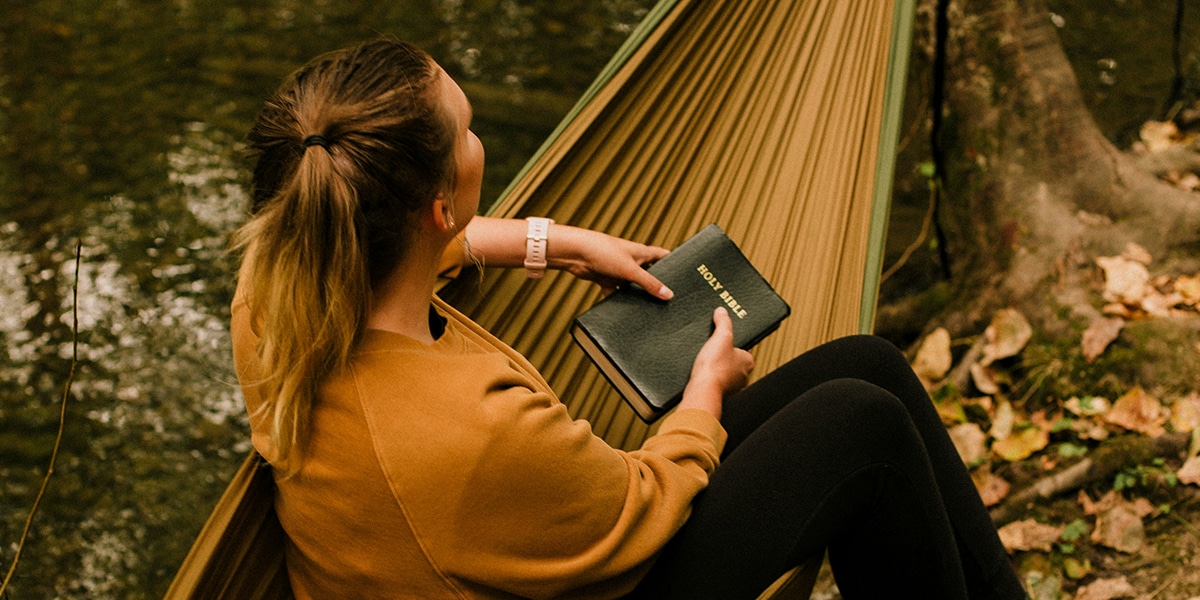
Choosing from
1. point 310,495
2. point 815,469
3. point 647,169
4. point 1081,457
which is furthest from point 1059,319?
point 310,495

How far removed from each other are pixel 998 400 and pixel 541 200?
104 centimetres

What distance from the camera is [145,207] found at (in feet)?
9.02

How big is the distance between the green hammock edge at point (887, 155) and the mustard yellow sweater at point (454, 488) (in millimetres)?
670

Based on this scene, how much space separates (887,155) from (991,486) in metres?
0.65

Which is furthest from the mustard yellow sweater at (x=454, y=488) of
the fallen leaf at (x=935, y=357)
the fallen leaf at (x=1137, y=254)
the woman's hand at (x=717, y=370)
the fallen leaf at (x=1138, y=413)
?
the fallen leaf at (x=1137, y=254)

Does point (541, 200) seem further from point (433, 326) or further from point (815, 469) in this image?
point (815, 469)

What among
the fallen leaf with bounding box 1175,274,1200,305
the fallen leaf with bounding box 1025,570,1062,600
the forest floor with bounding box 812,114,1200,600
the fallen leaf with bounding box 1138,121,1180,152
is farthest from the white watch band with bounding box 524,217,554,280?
the fallen leaf with bounding box 1138,121,1180,152

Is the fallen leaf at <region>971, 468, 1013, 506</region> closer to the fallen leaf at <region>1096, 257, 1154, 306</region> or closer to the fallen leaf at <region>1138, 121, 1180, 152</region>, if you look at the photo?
the fallen leaf at <region>1096, 257, 1154, 306</region>

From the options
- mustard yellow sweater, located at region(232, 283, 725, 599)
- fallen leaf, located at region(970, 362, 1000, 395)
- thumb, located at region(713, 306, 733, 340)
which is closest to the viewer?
mustard yellow sweater, located at region(232, 283, 725, 599)

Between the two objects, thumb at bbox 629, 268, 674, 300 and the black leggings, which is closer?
the black leggings

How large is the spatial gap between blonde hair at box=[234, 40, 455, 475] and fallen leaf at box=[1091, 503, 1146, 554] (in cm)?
130

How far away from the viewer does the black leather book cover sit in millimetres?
1189

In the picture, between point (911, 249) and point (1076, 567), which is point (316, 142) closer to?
point (1076, 567)

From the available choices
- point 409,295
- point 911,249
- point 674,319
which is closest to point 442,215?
point 409,295
